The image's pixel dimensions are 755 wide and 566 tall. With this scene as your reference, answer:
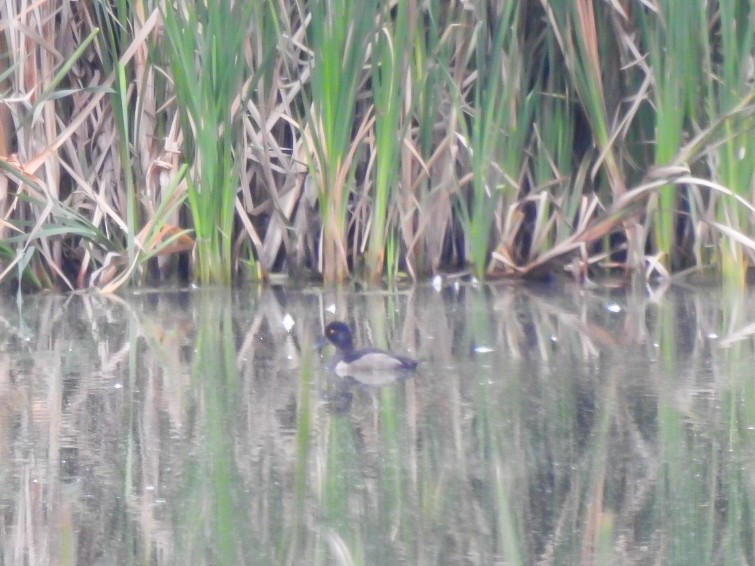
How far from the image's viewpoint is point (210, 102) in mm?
5438

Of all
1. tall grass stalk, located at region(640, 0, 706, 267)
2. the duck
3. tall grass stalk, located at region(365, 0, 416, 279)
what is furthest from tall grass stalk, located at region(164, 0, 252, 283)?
tall grass stalk, located at region(640, 0, 706, 267)

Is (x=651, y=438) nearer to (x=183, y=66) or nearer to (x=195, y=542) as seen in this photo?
(x=195, y=542)

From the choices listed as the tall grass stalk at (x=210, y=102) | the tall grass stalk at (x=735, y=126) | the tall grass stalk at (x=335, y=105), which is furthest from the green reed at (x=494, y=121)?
the tall grass stalk at (x=210, y=102)

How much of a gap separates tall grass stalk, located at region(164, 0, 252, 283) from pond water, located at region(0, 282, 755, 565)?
0.41m

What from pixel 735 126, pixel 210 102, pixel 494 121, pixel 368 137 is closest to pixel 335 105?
pixel 368 137

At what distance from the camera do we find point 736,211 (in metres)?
5.50

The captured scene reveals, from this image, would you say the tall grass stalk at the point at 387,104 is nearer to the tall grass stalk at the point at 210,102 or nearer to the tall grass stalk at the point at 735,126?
the tall grass stalk at the point at 210,102

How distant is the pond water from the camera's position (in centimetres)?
261

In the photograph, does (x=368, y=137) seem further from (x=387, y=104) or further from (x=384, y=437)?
(x=384, y=437)

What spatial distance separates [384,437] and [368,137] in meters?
2.58

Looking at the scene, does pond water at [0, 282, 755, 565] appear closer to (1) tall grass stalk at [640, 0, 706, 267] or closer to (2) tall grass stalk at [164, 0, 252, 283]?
(2) tall grass stalk at [164, 0, 252, 283]

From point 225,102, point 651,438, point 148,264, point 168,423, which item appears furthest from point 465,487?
point 148,264

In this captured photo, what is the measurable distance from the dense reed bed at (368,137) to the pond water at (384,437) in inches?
19.6

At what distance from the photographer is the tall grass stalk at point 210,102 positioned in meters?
5.36
